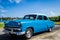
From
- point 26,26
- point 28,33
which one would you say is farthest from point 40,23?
point 26,26

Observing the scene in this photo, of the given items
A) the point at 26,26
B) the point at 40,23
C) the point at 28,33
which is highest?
the point at 40,23

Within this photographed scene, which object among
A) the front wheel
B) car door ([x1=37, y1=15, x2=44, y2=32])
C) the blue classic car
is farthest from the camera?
car door ([x1=37, y1=15, x2=44, y2=32])

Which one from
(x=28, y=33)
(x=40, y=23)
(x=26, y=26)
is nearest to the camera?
(x=26, y=26)

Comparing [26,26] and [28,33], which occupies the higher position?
[26,26]

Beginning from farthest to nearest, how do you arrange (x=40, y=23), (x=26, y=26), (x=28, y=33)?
(x=40, y=23) → (x=28, y=33) → (x=26, y=26)

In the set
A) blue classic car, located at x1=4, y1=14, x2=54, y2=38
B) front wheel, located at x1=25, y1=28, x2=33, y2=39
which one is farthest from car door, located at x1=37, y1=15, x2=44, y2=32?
front wheel, located at x1=25, y1=28, x2=33, y2=39

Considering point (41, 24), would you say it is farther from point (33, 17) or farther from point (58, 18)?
point (58, 18)

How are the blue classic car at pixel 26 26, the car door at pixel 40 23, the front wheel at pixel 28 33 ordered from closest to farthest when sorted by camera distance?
1. the blue classic car at pixel 26 26
2. the front wheel at pixel 28 33
3. the car door at pixel 40 23

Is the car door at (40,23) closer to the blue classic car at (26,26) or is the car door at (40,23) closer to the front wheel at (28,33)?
the blue classic car at (26,26)

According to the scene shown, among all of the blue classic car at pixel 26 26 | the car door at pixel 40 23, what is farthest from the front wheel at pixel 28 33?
the car door at pixel 40 23

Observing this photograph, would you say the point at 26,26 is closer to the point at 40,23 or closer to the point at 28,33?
the point at 28,33

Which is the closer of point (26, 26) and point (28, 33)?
point (26, 26)

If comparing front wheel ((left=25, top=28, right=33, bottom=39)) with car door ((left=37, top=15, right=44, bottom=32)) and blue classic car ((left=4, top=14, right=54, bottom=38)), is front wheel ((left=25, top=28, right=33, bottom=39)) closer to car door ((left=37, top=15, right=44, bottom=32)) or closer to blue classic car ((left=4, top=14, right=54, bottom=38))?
blue classic car ((left=4, top=14, right=54, bottom=38))

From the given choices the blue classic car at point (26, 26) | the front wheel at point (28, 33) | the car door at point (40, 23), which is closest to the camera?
the blue classic car at point (26, 26)
